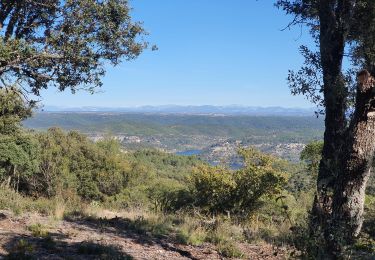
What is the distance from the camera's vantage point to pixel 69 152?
52.8 meters

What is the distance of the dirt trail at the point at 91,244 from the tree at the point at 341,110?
47.7 inches

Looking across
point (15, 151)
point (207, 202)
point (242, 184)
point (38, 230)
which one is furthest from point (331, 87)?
Result: point (15, 151)

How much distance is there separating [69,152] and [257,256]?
1871 inches

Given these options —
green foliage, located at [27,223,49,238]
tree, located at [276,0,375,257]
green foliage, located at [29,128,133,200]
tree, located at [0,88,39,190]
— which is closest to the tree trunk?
tree, located at [276,0,375,257]

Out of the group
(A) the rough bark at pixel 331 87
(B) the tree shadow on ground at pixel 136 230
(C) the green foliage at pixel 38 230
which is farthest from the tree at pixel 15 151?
(A) the rough bark at pixel 331 87

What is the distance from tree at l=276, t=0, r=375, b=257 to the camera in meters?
5.57

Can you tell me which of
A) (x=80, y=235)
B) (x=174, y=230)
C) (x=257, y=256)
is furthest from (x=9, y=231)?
(x=257, y=256)

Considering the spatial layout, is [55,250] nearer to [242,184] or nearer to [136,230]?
[136,230]

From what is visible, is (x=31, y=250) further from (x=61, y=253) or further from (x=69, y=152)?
(x=69, y=152)

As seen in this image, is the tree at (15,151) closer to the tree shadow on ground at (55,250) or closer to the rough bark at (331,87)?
the tree shadow on ground at (55,250)

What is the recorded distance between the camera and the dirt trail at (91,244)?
22.6 ft

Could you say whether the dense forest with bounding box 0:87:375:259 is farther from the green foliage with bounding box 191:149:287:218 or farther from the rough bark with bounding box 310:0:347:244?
the rough bark with bounding box 310:0:347:244

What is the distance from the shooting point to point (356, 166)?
18.5 feet

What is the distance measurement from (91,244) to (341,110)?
493 cm
